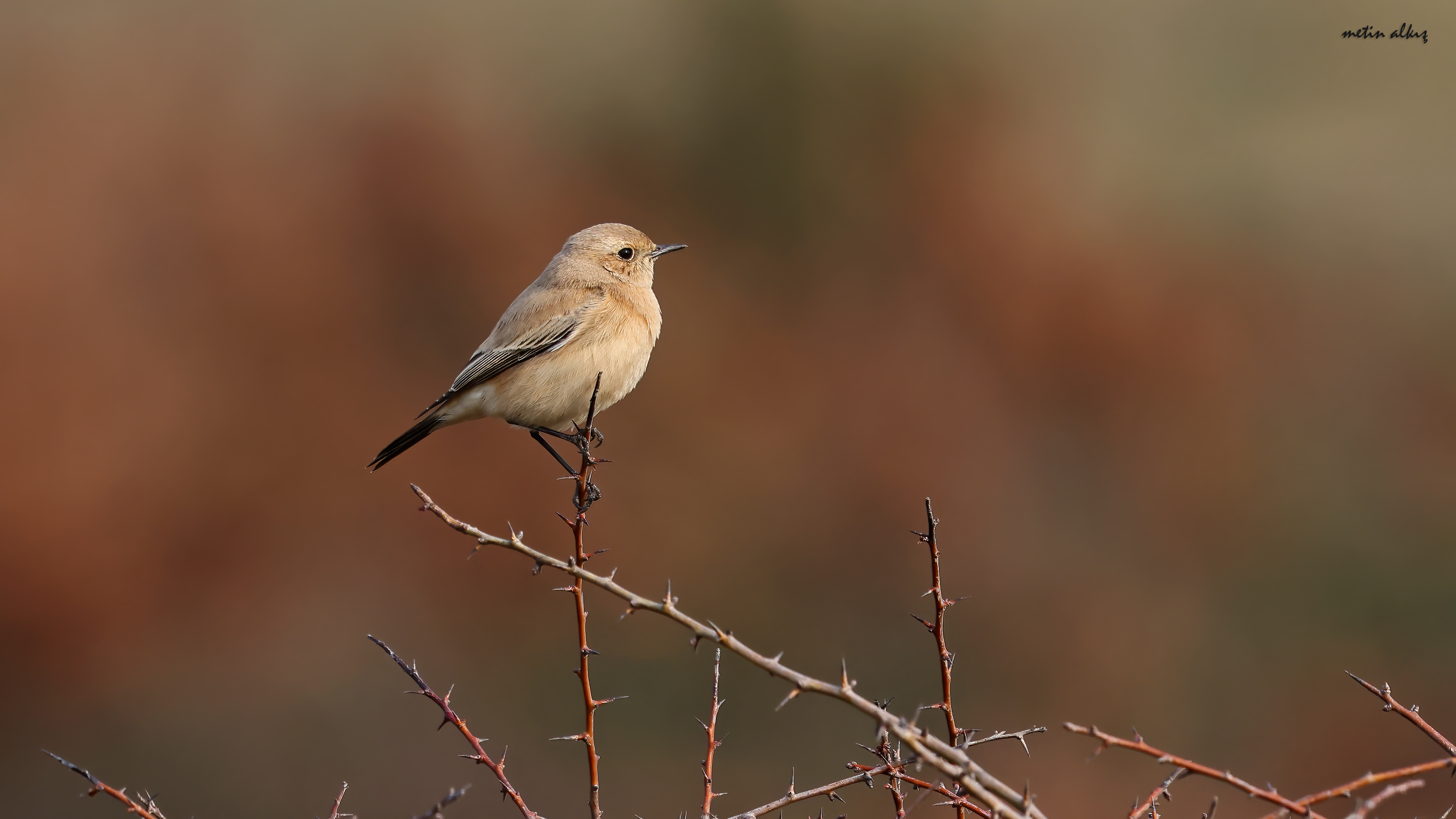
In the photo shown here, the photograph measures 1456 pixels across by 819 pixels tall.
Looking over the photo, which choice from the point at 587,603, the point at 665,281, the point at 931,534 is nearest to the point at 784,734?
the point at 587,603

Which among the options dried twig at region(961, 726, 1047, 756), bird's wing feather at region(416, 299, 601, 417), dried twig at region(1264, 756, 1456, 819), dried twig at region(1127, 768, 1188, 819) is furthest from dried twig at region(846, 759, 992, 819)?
bird's wing feather at region(416, 299, 601, 417)

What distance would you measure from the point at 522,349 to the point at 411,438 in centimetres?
63

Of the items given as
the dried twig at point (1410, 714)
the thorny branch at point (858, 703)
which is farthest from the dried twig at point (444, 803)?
the dried twig at point (1410, 714)

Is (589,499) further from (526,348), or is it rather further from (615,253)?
(615,253)

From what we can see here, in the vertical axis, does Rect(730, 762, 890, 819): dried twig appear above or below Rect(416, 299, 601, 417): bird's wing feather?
below

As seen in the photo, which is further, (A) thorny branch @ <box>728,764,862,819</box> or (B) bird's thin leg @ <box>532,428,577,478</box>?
(B) bird's thin leg @ <box>532,428,577,478</box>

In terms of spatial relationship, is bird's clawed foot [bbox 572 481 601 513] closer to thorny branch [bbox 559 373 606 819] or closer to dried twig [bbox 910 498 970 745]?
thorny branch [bbox 559 373 606 819]

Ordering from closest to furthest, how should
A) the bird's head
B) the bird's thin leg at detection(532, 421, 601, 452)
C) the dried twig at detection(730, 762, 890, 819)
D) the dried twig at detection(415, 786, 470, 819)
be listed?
the dried twig at detection(415, 786, 470, 819) < the dried twig at detection(730, 762, 890, 819) < the bird's thin leg at detection(532, 421, 601, 452) < the bird's head

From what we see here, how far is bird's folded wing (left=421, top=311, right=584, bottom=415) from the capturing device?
4.75 metres

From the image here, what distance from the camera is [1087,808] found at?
9836mm

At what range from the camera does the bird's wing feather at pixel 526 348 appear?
187 inches

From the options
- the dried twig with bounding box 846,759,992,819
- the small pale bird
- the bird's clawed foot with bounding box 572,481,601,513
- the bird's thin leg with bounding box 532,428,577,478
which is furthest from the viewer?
the small pale bird

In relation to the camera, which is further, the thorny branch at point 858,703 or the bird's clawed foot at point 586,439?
the bird's clawed foot at point 586,439

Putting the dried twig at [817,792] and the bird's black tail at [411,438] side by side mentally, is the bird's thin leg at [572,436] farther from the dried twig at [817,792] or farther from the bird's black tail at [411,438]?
the dried twig at [817,792]
